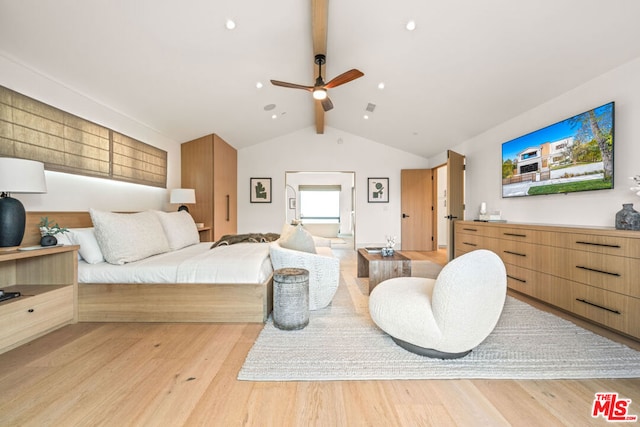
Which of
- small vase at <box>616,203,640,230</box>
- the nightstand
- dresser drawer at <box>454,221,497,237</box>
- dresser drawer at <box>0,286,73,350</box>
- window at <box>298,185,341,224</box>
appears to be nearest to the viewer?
dresser drawer at <box>0,286,73,350</box>

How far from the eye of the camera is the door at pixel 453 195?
4566mm

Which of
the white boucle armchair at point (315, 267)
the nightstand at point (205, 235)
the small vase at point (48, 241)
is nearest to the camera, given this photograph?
the small vase at point (48, 241)

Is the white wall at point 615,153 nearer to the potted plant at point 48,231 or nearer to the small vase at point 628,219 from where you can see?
the small vase at point 628,219

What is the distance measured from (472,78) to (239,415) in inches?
154

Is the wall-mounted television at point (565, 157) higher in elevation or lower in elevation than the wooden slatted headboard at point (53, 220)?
higher

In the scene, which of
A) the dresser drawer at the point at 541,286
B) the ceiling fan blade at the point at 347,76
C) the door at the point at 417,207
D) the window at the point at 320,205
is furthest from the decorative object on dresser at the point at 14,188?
the window at the point at 320,205

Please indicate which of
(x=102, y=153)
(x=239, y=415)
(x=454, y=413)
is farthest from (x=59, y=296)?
(x=454, y=413)

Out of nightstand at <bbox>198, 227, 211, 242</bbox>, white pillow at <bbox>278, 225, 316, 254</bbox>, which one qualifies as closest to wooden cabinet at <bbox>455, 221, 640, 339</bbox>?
white pillow at <bbox>278, 225, 316, 254</bbox>

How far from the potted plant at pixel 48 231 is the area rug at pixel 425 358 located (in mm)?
1893

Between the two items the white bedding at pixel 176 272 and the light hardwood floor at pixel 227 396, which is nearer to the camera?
the light hardwood floor at pixel 227 396

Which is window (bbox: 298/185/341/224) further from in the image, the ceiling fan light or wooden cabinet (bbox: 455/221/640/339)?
wooden cabinet (bbox: 455/221/640/339)

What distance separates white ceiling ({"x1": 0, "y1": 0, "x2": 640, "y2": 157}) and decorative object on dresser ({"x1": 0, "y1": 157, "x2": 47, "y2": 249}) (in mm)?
1060

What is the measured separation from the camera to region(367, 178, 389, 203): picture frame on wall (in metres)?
6.77

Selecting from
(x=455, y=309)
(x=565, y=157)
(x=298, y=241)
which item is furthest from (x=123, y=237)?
(x=565, y=157)
